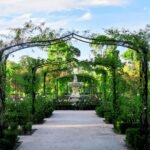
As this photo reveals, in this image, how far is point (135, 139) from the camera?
38.3ft

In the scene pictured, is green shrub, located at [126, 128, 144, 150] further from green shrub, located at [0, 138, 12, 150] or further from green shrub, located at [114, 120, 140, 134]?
green shrub, located at [114, 120, 140, 134]

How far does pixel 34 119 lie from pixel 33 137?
5.30 m

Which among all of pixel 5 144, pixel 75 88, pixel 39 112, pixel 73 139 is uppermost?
pixel 75 88

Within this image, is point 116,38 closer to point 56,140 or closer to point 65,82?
point 56,140

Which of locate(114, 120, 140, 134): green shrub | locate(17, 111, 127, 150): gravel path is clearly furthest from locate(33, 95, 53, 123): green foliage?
locate(114, 120, 140, 134): green shrub

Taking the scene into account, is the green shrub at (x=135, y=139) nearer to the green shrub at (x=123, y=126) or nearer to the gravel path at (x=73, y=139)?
the gravel path at (x=73, y=139)

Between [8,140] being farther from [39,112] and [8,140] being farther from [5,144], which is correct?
[39,112]

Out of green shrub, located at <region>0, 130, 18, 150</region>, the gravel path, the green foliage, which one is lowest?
the gravel path

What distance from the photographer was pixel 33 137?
586 inches

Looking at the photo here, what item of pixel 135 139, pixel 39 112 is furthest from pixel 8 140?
pixel 39 112

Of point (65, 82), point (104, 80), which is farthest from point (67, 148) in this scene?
point (65, 82)

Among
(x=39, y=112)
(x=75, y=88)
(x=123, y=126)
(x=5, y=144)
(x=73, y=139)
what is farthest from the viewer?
(x=75, y=88)

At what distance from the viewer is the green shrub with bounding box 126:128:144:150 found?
1157 cm

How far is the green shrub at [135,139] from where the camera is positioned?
11570mm
